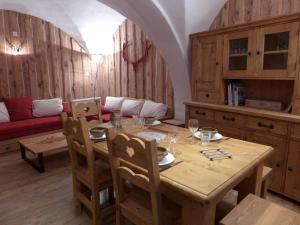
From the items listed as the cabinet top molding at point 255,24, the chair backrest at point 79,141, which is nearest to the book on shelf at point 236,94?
the cabinet top molding at point 255,24

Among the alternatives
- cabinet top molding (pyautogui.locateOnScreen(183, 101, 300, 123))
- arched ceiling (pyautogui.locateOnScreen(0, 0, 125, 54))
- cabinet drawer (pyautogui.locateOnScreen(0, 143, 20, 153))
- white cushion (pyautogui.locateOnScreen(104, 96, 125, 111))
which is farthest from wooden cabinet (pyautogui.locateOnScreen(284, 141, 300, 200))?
cabinet drawer (pyautogui.locateOnScreen(0, 143, 20, 153))

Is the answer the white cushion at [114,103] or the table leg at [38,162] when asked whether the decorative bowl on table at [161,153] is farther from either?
the white cushion at [114,103]

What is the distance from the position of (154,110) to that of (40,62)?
2619mm

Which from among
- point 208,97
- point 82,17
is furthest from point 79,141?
point 82,17

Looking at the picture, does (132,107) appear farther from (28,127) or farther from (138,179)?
(138,179)

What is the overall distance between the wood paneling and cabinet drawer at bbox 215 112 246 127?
1.36m

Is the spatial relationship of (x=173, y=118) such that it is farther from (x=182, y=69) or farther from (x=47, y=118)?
(x=47, y=118)

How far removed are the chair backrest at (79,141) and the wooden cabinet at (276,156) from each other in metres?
1.69

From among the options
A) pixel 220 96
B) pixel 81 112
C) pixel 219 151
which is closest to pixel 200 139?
pixel 219 151

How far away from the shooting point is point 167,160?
4.76 feet

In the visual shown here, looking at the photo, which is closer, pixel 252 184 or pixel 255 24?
pixel 252 184

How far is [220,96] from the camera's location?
2.87m

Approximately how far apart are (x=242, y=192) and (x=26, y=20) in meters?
4.77

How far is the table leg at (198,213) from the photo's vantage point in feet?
3.88
